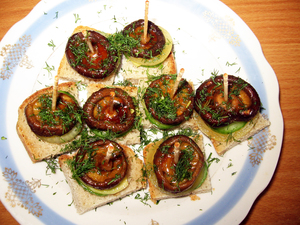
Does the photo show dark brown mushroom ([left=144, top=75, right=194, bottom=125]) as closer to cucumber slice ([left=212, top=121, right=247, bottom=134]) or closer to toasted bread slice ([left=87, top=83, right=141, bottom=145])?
toasted bread slice ([left=87, top=83, right=141, bottom=145])

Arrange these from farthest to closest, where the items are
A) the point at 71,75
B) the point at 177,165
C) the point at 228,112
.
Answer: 1. the point at 71,75
2. the point at 228,112
3. the point at 177,165

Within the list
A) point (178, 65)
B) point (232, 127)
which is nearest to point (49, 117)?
point (178, 65)

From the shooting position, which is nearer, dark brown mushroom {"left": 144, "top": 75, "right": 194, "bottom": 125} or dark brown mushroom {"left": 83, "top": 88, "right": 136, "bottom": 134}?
dark brown mushroom {"left": 83, "top": 88, "right": 136, "bottom": 134}

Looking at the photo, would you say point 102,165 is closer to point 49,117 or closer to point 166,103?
point 49,117

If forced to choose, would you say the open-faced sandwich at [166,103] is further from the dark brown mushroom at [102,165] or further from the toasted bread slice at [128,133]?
the dark brown mushroom at [102,165]

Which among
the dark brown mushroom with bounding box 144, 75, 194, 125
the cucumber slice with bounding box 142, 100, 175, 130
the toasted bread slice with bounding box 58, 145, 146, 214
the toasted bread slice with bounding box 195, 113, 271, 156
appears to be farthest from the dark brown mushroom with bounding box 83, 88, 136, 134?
the toasted bread slice with bounding box 195, 113, 271, 156

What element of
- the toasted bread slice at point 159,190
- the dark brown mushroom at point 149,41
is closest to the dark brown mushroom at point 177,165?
the toasted bread slice at point 159,190

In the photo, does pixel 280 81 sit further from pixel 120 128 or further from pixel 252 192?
pixel 120 128
